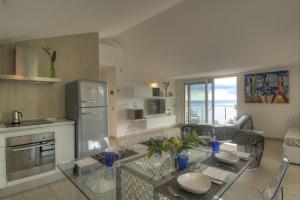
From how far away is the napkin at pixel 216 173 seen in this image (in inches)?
54.4

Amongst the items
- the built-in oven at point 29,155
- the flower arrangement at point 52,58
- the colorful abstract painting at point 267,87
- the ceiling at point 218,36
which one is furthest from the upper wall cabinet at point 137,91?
the colorful abstract painting at point 267,87

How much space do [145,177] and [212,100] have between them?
19.2 ft

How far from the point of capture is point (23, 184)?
96.7 inches

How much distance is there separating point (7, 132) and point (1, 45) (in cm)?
138

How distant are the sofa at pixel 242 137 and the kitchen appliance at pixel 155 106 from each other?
323cm

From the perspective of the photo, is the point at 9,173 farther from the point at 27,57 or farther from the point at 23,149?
the point at 27,57

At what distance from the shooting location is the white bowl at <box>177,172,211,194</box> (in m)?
1.17

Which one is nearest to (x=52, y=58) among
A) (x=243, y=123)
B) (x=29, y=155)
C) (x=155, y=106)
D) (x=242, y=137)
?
(x=29, y=155)

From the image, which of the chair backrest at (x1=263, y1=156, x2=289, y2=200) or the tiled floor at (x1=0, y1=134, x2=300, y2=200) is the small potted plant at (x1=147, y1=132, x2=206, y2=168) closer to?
the chair backrest at (x1=263, y1=156, x2=289, y2=200)

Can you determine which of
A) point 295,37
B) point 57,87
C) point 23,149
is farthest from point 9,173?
point 295,37

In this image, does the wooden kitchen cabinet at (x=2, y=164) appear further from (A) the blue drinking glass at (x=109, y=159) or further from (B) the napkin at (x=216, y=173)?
(B) the napkin at (x=216, y=173)

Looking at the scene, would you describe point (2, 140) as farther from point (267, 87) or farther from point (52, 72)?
point (267, 87)

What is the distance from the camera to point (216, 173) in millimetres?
1456

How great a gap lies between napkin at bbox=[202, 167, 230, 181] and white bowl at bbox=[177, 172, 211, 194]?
0.38ft
